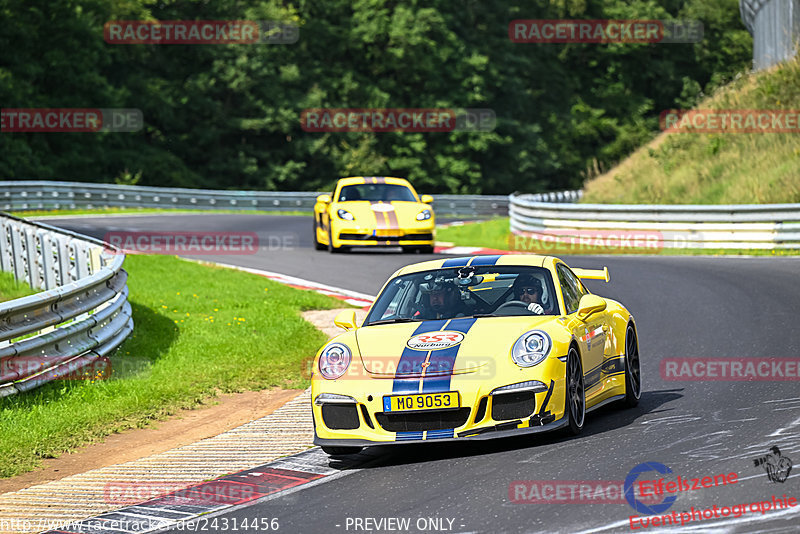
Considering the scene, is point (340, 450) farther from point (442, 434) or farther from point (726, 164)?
point (726, 164)

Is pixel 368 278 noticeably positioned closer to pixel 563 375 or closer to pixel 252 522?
pixel 563 375

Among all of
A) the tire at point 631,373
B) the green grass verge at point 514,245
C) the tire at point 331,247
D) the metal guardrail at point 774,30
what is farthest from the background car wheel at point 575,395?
the metal guardrail at point 774,30

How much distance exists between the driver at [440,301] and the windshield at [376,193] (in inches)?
554

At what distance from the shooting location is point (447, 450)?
7840 millimetres

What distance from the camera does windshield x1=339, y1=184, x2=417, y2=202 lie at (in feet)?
75.0

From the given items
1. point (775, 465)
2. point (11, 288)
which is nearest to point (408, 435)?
point (775, 465)

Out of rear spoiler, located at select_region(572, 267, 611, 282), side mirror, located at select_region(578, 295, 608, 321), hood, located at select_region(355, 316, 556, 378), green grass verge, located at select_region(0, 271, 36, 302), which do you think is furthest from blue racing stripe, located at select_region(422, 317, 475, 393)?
green grass verge, located at select_region(0, 271, 36, 302)

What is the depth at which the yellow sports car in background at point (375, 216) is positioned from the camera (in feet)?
72.1

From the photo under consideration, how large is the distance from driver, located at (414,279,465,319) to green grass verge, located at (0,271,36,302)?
27.2ft

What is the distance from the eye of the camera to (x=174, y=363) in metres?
11.7

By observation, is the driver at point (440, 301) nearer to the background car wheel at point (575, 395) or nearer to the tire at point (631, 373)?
the background car wheel at point (575, 395)

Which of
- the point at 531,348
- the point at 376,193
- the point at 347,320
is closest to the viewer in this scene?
the point at 531,348

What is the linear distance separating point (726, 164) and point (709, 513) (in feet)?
78.0

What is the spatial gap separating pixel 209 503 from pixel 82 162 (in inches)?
1795
